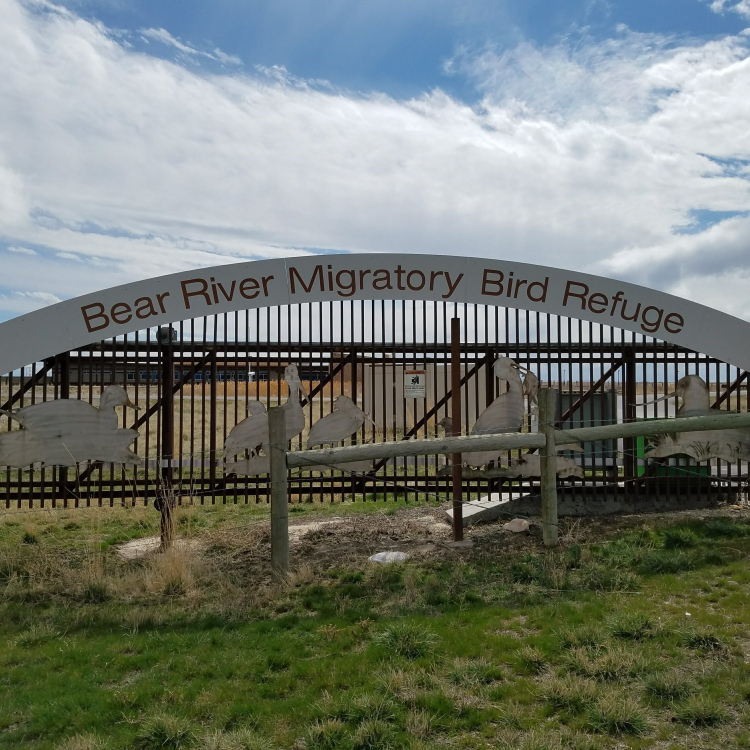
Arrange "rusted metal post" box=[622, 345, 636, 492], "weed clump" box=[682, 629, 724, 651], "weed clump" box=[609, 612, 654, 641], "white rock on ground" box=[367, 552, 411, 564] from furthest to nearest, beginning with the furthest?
1. "rusted metal post" box=[622, 345, 636, 492]
2. "white rock on ground" box=[367, 552, 411, 564]
3. "weed clump" box=[609, 612, 654, 641]
4. "weed clump" box=[682, 629, 724, 651]

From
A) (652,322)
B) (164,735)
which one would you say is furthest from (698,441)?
(164,735)

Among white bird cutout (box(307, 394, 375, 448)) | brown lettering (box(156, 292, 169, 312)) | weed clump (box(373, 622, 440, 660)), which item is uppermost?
brown lettering (box(156, 292, 169, 312))

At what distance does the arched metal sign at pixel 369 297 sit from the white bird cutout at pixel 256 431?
1114 millimetres

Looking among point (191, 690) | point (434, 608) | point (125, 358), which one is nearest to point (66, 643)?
point (191, 690)

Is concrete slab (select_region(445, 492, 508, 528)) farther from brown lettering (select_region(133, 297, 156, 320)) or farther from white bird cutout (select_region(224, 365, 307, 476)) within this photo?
brown lettering (select_region(133, 297, 156, 320))

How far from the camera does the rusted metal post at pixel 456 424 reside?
28.5 ft

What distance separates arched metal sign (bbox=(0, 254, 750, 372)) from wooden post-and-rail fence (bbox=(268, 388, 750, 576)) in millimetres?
1721

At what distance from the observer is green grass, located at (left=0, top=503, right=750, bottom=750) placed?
13.1 feet

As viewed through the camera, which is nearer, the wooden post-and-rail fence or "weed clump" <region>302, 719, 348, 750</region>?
"weed clump" <region>302, 719, 348, 750</region>

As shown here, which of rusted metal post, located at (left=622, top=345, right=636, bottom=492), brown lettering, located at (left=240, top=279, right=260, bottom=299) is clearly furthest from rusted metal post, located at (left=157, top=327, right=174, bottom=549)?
rusted metal post, located at (left=622, top=345, right=636, bottom=492)

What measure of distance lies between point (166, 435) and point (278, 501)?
265cm

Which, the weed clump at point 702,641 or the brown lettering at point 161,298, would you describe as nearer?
the weed clump at point 702,641

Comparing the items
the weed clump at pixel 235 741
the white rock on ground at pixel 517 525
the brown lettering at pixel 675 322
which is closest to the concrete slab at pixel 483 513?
the white rock on ground at pixel 517 525

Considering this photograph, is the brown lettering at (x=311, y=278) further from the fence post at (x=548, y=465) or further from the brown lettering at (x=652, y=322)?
the brown lettering at (x=652, y=322)
